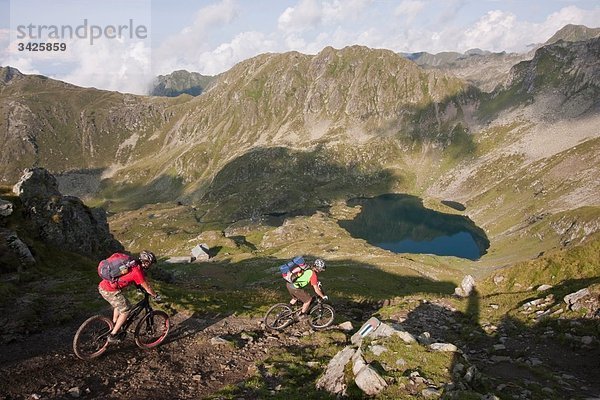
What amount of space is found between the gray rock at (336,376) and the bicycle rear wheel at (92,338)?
31.9 ft

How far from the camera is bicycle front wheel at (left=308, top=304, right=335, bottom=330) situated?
23250 mm

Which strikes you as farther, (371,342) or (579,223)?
(579,223)

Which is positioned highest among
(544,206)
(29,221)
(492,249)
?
(29,221)

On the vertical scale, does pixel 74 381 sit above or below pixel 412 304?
above

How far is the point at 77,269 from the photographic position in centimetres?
3431

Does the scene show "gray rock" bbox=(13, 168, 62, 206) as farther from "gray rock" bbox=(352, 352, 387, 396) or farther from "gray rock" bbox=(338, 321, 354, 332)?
"gray rock" bbox=(352, 352, 387, 396)

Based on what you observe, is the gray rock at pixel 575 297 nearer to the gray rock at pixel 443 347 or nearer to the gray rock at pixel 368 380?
the gray rock at pixel 443 347

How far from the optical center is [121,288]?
17672mm

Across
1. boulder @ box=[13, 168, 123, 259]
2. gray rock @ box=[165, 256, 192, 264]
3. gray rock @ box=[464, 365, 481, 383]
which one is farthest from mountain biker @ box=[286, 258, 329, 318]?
gray rock @ box=[165, 256, 192, 264]

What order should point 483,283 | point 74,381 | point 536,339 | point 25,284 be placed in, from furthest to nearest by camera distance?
point 483,283 → point 25,284 → point 536,339 → point 74,381

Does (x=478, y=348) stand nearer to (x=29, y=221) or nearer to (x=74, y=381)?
(x=74, y=381)

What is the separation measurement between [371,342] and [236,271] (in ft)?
305

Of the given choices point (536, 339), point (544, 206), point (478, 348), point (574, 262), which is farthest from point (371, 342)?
point (544, 206)

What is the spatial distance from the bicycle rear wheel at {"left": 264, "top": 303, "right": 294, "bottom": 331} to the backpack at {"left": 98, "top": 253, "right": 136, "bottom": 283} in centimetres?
880
